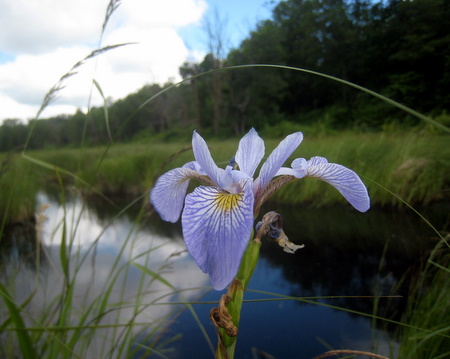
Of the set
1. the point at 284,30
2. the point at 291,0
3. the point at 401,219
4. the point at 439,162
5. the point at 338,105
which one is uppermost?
the point at 291,0

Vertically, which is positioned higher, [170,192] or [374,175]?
[170,192]

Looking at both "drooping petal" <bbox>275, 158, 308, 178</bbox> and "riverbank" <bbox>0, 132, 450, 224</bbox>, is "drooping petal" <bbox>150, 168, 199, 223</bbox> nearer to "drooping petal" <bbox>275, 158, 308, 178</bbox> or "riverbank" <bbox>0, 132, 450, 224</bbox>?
"drooping petal" <bbox>275, 158, 308, 178</bbox>

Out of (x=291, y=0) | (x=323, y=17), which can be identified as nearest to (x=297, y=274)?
(x=323, y=17)

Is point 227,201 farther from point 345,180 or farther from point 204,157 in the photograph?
point 345,180

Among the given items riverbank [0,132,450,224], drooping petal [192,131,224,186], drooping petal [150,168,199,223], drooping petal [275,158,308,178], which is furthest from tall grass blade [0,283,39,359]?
riverbank [0,132,450,224]

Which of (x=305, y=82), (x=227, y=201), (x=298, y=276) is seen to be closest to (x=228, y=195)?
(x=227, y=201)

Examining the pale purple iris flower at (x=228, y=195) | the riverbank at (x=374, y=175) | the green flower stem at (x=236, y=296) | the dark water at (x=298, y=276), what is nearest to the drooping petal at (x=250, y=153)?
the pale purple iris flower at (x=228, y=195)

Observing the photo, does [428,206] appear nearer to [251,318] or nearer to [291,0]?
[251,318]
